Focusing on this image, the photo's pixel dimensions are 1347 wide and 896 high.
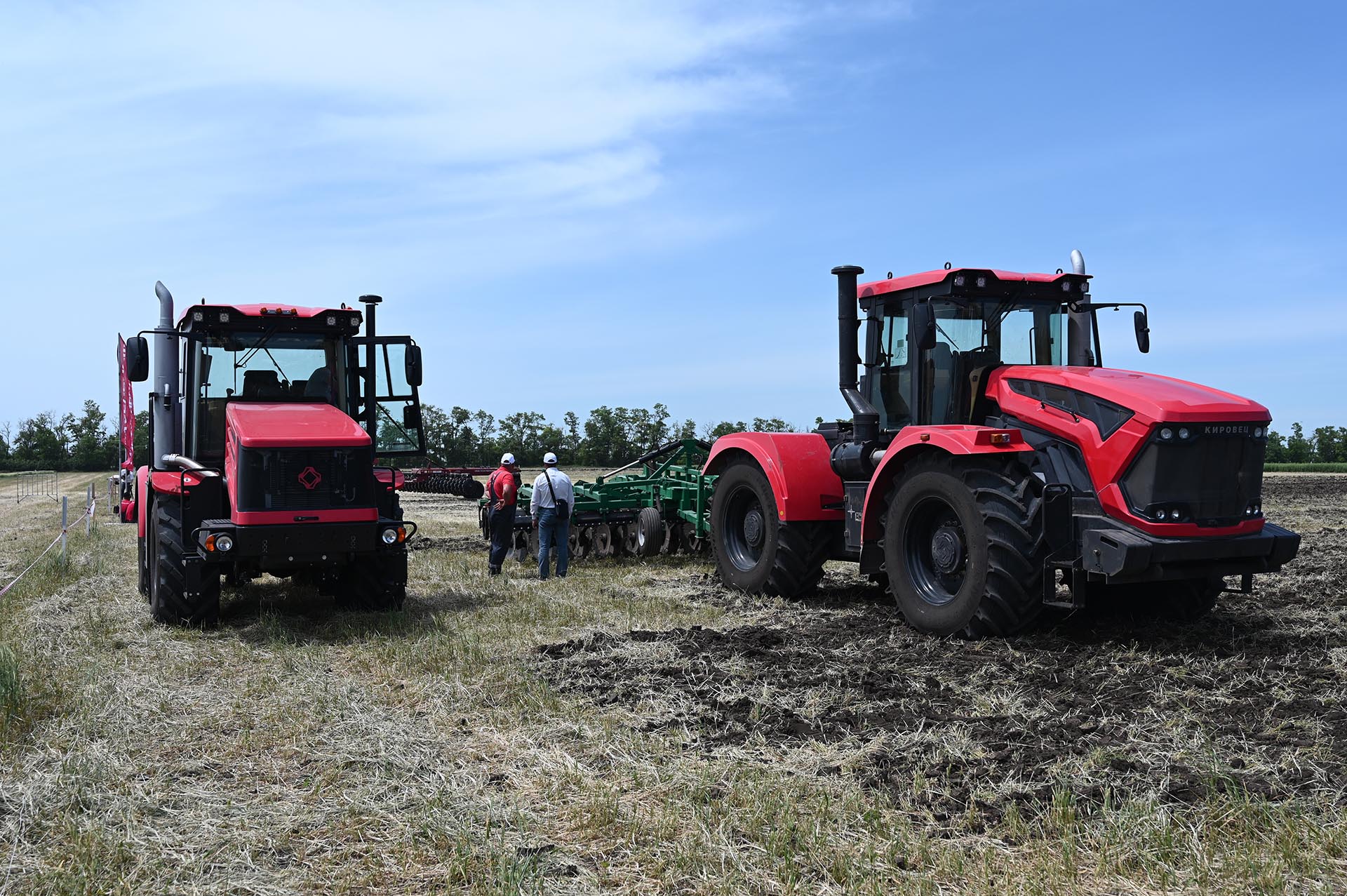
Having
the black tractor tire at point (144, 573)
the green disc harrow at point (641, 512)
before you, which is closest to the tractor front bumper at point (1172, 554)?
the green disc harrow at point (641, 512)

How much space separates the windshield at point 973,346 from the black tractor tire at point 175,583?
19.7 feet

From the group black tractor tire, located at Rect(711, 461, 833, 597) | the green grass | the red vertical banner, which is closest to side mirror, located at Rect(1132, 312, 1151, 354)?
black tractor tire, located at Rect(711, 461, 833, 597)

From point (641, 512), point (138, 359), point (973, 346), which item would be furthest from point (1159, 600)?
point (138, 359)

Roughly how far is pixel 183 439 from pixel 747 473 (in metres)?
5.23

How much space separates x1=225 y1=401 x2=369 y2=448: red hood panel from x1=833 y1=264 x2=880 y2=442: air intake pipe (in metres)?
4.15

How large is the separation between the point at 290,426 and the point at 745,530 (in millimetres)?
4439

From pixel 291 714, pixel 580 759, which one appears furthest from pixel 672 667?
pixel 291 714

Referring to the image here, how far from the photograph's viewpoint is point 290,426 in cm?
916

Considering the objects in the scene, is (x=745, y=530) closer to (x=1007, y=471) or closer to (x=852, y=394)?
(x=852, y=394)

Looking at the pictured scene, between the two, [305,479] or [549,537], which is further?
[549,537]

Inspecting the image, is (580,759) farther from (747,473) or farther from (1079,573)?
(747,473)

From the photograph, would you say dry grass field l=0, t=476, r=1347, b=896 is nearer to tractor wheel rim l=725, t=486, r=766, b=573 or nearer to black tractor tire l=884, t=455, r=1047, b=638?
black tractor tire l=884, t=455, r=1047, b=638

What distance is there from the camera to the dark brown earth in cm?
493

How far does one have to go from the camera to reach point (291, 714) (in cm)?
629
